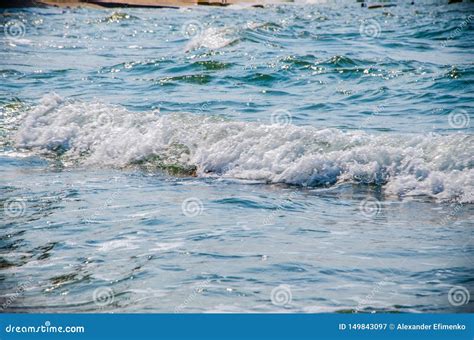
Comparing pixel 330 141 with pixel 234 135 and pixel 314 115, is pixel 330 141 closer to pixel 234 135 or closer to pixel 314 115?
pixel 234 135

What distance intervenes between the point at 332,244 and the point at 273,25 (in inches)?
643

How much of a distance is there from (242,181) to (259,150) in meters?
0.76

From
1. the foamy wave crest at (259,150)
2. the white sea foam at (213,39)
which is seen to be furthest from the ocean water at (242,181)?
the white sea foam at (213,39)

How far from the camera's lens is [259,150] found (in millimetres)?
8781

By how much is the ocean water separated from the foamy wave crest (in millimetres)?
26

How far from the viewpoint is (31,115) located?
11.4 m

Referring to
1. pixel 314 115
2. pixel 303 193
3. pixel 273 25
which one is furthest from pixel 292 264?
pixel 273 25

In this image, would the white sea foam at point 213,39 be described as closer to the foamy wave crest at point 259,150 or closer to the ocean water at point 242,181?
the ocean water at point 242,181

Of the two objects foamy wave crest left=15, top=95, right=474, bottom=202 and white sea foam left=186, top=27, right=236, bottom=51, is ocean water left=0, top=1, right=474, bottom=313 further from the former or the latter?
white sea foam left=186, top=27, right=236, bottom=51

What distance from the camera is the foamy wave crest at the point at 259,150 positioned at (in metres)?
7.94

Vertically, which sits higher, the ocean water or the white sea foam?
the white sea foam

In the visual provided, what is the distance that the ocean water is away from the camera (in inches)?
194

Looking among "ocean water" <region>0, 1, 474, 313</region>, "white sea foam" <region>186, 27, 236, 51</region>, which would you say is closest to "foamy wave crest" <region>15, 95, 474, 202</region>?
"ocean water" <region>0, 1, 474, 313</region>

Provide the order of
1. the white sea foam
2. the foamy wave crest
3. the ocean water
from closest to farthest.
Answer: the ocean water < the foamy wave crest < the white sea foam
